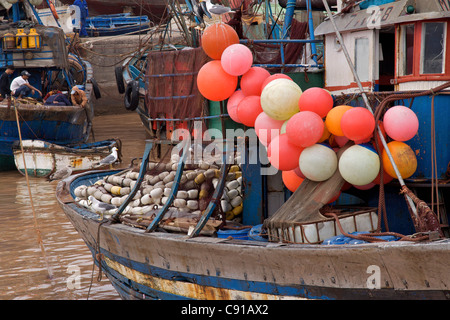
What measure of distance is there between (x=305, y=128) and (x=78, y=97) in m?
12.5

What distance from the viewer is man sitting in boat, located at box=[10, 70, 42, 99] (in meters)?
15.9

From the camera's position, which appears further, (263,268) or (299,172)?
(299,172)

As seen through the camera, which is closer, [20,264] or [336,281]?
[336,281]

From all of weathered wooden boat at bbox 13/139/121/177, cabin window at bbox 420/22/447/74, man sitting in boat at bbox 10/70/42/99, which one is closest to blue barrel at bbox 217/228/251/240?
cabin window at bbox 420/22/447/74

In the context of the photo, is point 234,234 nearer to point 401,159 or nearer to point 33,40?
point 401,159

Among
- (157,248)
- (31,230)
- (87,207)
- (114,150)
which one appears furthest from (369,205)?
(114,150)

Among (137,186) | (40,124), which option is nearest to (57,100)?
(40,124)

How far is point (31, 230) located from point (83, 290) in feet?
9.57

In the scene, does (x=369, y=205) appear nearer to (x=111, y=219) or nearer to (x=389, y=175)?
(x=389, y=175)

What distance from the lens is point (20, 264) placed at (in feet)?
27.3

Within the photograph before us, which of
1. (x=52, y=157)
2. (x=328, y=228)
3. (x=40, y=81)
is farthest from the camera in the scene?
(x=40, y=81)

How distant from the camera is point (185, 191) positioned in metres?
6.55

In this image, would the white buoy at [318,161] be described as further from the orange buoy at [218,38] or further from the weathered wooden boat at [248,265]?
the orange buoy at [218,38]

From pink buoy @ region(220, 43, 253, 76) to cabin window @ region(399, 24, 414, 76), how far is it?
131 centimetres
